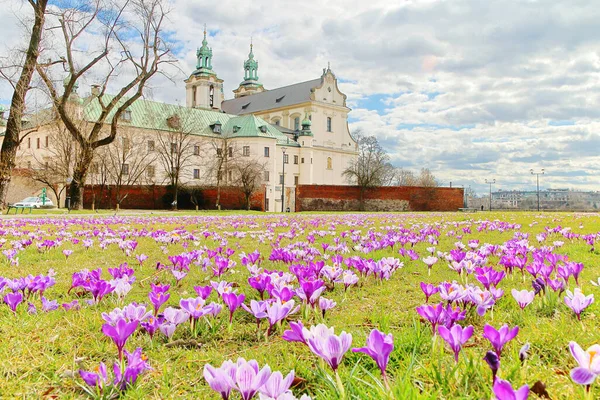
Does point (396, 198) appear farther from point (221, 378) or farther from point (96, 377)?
point (221, 378)

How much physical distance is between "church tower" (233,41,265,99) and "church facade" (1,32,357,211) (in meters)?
0.20

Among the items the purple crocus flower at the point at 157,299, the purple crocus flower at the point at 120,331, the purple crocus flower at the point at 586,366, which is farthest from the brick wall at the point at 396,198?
the purple crocus flower at the point at 586,366

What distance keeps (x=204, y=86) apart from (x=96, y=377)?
265 ft

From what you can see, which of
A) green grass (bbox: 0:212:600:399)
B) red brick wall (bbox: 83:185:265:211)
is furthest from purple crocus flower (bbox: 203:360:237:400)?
red brick wall (bbox: 83:185:265:211)

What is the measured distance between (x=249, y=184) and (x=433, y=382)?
142 feet

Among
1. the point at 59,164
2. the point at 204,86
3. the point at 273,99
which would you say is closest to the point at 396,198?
the point at 59,164

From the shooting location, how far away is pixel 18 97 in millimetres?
20578

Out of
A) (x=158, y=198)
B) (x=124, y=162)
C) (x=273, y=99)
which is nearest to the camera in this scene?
(x=158, y=198)

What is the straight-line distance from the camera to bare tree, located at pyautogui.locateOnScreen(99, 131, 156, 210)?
145 feet

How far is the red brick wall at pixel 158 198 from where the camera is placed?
45.0 metres

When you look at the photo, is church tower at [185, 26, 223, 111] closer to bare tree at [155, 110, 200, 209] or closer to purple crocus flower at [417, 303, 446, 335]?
bare tree at [155, 110, 200, 209]

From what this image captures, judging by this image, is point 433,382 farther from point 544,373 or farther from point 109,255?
point 109,255

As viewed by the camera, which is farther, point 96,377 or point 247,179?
point 247,179

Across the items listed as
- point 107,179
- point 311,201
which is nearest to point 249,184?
point 311,201
